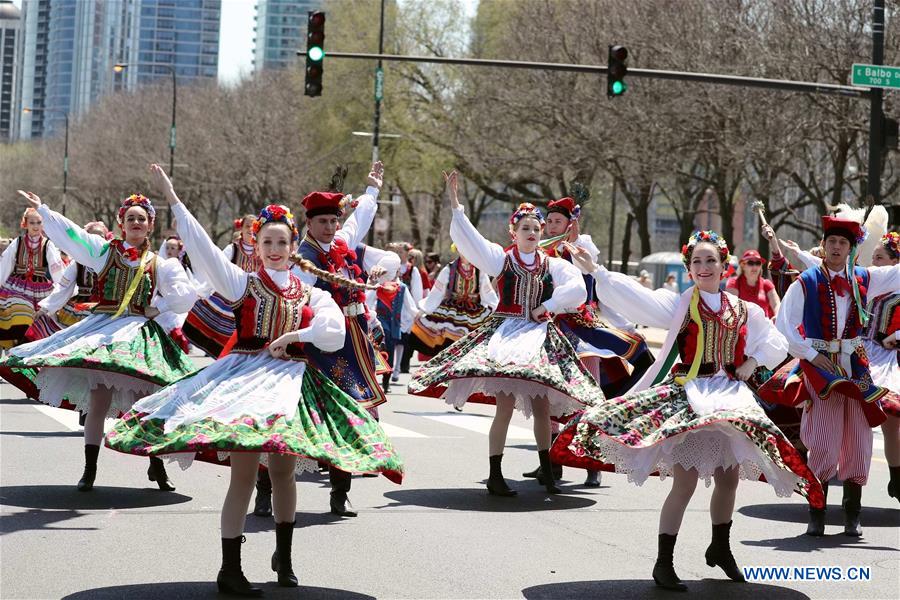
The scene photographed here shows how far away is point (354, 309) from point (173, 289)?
1290 mm

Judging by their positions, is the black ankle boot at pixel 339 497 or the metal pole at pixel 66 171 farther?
the metal pole at pixel 66 171

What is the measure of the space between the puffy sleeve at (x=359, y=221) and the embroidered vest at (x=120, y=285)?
142cm

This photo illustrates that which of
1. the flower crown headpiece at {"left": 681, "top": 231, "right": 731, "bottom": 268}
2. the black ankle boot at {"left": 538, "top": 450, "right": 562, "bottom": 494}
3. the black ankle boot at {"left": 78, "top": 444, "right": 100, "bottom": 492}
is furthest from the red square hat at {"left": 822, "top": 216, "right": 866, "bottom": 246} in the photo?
the black ankle boot at {"left": 78, "top": 444, "right": 100, "bottom": 492}

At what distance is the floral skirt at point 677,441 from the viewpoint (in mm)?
6875

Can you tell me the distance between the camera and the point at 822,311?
349 inches

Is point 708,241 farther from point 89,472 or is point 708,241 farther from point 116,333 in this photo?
point 89,472

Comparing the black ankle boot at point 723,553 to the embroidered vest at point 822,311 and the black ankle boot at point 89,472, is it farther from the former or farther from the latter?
the black ankle boot at point 89,472

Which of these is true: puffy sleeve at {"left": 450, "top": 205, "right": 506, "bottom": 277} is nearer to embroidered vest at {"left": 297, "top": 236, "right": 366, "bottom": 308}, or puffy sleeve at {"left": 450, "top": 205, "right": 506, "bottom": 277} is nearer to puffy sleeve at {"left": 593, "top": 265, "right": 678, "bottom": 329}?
embroidered vest at {"left": 297, "top": 236, "right": 366, "bottom": 308}

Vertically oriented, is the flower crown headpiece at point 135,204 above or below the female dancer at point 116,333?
above

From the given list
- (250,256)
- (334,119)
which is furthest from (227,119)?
(250,256)

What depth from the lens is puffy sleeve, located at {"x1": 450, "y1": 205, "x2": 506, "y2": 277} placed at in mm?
9875

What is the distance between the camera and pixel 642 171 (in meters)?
35.3

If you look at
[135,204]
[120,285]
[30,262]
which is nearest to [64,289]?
[120,285]

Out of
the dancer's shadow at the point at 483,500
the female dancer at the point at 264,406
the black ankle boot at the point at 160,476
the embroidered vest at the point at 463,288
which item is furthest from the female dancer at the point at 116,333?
the embroidered vest at the point at 463,288
